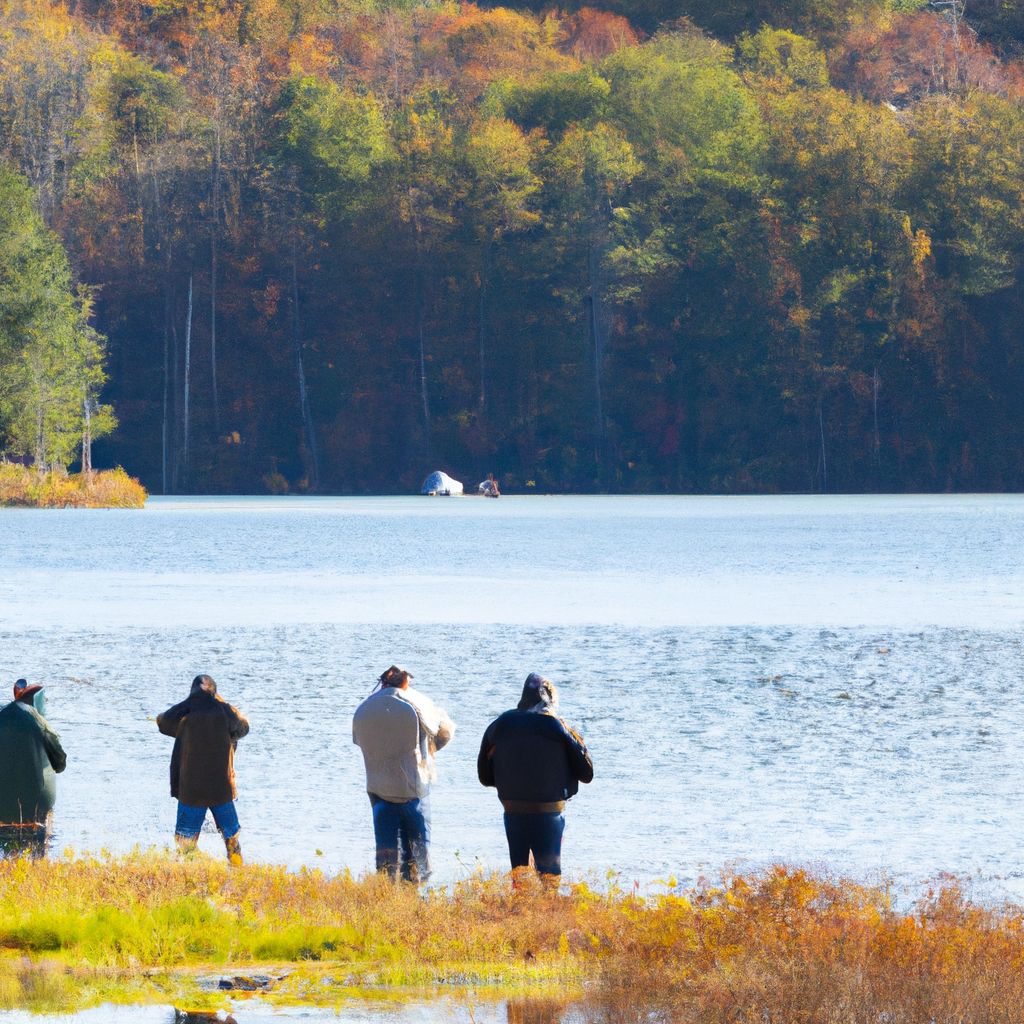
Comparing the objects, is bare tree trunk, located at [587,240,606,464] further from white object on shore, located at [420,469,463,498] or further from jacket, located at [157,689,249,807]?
jacket, located at [157,689,249,807]

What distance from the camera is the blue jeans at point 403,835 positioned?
1420 cm

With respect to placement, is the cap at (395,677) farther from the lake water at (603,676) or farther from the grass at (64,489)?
→ the grass at (64,489)

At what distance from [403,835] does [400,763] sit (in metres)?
0.62

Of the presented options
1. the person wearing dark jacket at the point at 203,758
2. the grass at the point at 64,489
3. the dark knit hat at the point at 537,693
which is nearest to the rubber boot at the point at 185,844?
the person wearing dark jacket at the point at 203,758

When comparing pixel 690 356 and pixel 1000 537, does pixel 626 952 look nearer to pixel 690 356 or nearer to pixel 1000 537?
pixel 1000 537

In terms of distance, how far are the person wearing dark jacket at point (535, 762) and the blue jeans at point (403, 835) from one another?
3.00ft

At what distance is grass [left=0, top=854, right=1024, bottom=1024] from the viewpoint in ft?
32.4

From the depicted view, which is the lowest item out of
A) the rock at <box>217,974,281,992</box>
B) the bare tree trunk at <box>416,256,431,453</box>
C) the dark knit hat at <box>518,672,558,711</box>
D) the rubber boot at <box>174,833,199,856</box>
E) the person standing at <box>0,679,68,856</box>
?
the rock at <box>217,974,281,992</box>

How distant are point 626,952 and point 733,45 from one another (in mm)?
121106

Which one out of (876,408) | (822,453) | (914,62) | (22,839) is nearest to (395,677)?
(22,839)

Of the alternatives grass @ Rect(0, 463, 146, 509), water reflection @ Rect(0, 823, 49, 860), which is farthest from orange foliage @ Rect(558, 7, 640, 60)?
water reflection @ Rect(0, 823, 49, 860)

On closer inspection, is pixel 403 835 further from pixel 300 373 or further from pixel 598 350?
pixel 300 373

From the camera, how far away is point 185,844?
15.0 m

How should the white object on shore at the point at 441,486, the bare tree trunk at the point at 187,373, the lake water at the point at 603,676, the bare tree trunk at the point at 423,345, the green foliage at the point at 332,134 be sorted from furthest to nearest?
1. the bare tree trunk at the point at 423,345
2. the bare tree trunk at the point at 187,373
3. the green foliage at the point at 332,134
4. the white object on shore at the point at 441,486
5. the lake water at the point at 603,676
